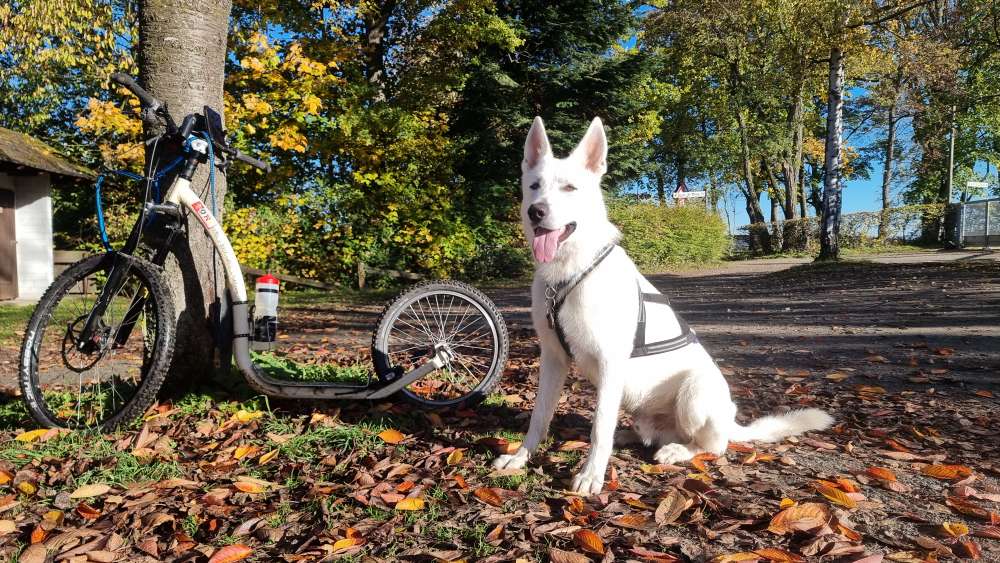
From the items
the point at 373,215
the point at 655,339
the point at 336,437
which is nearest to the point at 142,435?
the point at 336,437

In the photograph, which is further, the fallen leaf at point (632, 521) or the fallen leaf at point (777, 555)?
the fallen leaf at point (632, 521)

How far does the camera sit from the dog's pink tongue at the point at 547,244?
2553 mm

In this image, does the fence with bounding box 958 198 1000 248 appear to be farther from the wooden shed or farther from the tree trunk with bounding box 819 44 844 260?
the wooden shed

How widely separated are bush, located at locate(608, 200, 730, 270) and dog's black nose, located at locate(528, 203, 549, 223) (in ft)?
54.3

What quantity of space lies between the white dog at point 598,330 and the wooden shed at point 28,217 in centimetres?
1468

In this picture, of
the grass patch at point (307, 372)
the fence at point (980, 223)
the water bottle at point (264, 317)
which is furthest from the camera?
the fence at point (980, 223)

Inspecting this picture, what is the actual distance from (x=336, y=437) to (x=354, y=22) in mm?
16672

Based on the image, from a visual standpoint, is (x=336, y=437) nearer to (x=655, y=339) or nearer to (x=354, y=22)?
(x=655, y=339)

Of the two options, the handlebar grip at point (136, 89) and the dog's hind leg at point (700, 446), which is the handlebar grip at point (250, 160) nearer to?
the handlebar grip at point (136, 89)

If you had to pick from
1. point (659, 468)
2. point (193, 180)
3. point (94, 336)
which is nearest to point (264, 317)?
point (94, 336)

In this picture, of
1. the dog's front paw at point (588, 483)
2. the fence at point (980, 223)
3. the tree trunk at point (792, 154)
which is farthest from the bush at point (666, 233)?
the dog's front paw at point (588, 483)

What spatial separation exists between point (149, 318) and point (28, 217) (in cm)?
1415

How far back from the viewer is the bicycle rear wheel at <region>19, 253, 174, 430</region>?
9.77 ft

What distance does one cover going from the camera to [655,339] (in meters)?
2.77
